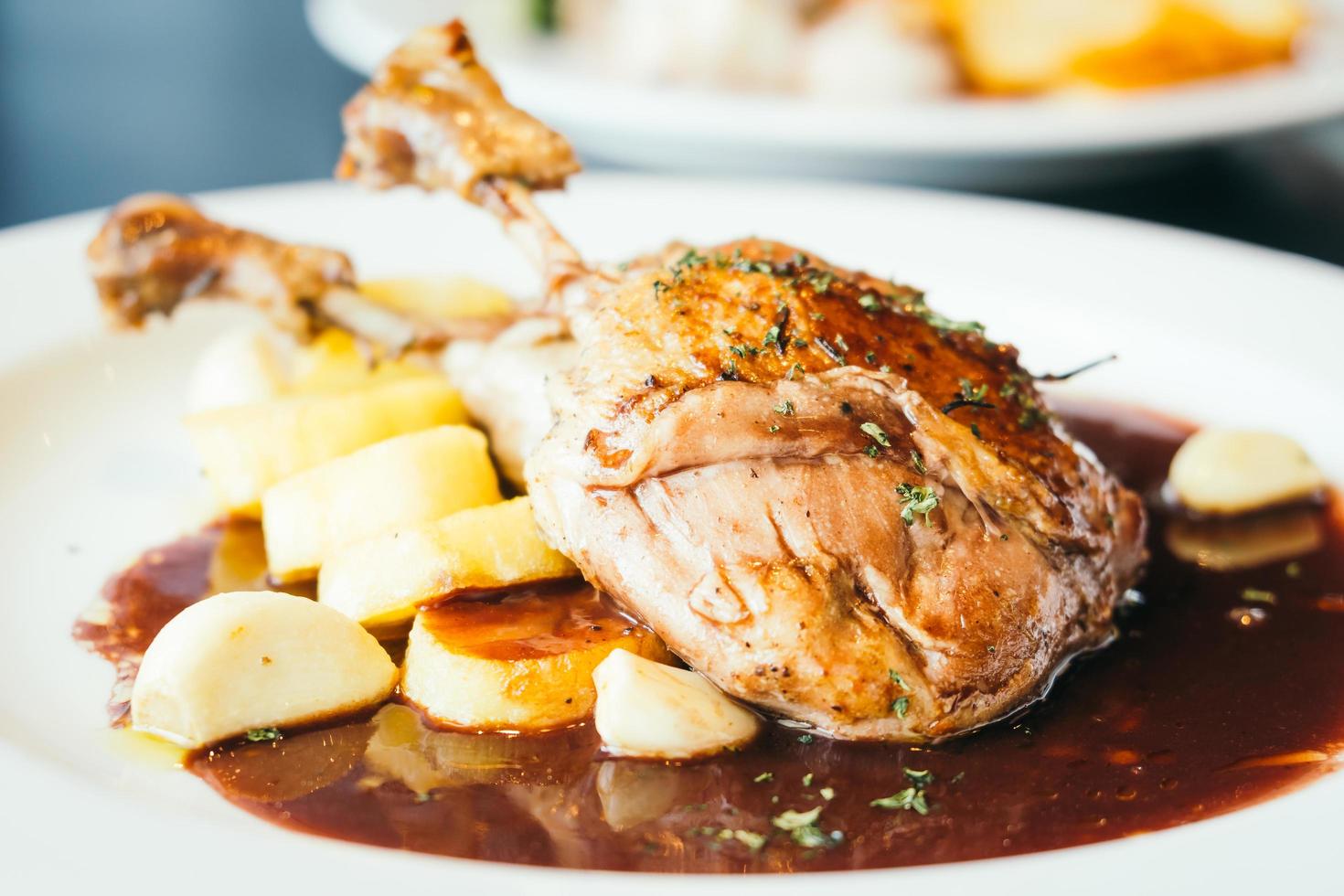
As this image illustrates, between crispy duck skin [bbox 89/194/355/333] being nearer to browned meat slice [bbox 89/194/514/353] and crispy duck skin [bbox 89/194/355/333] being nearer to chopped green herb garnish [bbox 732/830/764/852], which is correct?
browned meat slice [bbox 89/194/514/353]

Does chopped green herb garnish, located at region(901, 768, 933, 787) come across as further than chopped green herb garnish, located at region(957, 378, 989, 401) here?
No

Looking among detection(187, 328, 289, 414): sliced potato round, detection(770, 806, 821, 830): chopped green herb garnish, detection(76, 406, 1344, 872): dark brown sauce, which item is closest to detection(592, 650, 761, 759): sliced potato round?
detection(76, 406, 1344, 872): dark brown sauce

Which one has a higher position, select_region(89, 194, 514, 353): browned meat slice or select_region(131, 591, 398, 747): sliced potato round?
select_region(89, 194, 514, 353): browned meat slice

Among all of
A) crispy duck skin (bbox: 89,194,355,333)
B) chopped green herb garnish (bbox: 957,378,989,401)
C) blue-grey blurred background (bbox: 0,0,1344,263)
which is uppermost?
chopped green herb garnish (bbox: 957,378,989,401)

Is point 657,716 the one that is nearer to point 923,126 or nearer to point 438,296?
point 438,296

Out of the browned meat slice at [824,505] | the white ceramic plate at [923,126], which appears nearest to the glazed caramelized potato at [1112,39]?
the white ceramic plate at [923,126]

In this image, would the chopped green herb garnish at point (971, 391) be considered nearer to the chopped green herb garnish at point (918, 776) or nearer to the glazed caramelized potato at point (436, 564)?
the chopped green herb garnish at point (918, 776)

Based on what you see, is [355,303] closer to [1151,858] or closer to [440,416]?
[440,416]

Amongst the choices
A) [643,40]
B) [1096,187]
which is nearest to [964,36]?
[1096,187]
